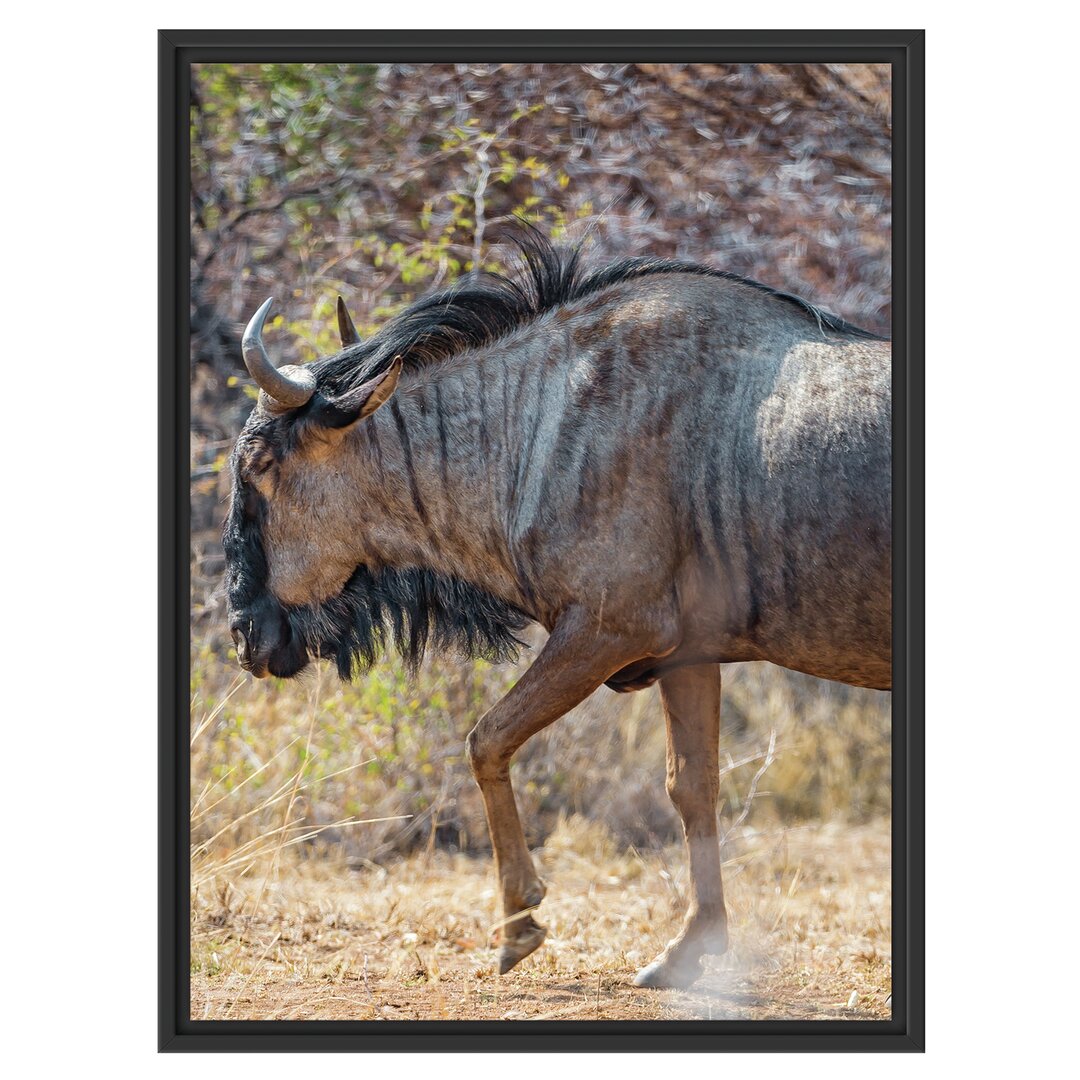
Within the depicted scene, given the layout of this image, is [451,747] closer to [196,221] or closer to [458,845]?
[458,845]

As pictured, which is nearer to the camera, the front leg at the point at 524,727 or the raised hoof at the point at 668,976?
the front leg at the point at 524,727

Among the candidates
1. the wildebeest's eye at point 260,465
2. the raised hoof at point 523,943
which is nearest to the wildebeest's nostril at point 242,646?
the wildebeest's eye at point 260,465

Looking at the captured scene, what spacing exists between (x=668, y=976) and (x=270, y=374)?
2.56 m

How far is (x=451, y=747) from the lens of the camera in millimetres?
7020

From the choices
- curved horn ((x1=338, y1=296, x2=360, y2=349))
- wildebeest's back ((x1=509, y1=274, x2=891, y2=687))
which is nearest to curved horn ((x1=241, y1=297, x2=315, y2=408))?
curved horn ((x1=338, y1=296, x2=360, y2=349))

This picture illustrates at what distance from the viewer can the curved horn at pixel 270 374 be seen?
4.78m

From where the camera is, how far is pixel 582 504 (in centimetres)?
476

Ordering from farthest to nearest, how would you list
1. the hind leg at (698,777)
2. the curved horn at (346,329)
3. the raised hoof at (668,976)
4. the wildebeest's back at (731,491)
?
the curved horn at (346,329) → the hind leg at (698,777) → the raised hoof at (668,976) → the wildebeest's back at (731,491)

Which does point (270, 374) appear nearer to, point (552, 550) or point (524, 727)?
point (552, 550)

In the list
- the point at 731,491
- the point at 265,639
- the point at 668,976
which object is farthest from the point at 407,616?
the point at 668,976

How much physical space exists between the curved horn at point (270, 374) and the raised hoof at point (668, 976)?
7.85ft

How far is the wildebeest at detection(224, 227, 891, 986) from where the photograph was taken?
4.71 meters

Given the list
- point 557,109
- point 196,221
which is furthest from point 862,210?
point 196,221

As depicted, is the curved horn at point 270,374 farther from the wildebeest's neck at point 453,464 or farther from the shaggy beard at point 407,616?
the shaggy beard at point 407,616
